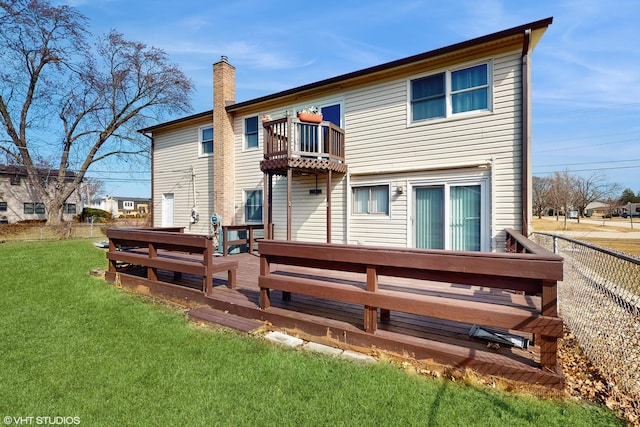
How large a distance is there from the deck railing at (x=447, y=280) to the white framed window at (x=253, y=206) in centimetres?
642

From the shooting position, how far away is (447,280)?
271 centimetres

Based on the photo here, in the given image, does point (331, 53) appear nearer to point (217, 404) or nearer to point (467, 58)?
point (467, 58)

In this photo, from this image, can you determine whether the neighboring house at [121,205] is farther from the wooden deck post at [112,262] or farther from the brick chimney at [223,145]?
the wooden deck post at [112,262]

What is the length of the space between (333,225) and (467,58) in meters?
4.88

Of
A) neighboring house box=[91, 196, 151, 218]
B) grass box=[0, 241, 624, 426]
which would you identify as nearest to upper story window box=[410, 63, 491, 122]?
grass box=[0, 241, 624, 426]

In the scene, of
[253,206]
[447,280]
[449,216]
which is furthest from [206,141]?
[447,280]

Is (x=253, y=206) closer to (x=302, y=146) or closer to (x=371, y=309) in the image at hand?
(x=302, y=146)

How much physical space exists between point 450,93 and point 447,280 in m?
5.43

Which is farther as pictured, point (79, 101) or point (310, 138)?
point (79, 101)

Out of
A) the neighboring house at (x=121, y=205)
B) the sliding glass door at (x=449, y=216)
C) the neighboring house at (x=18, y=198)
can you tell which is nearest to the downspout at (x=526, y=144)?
the sliding glass door at (x=449, y=216)

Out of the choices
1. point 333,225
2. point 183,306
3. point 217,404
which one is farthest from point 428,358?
point 333,225

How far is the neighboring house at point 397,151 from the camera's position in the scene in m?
6.15

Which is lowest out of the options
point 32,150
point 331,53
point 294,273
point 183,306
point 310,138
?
point 183,306

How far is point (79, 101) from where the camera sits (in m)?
23.1
